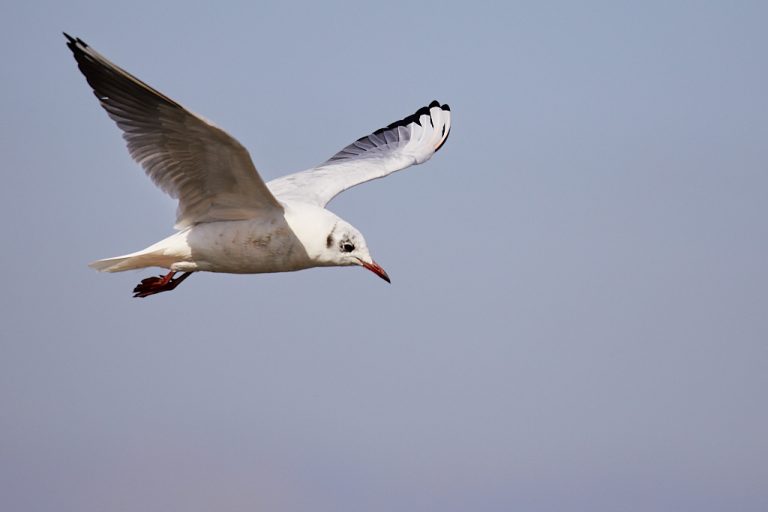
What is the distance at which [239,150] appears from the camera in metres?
8.32

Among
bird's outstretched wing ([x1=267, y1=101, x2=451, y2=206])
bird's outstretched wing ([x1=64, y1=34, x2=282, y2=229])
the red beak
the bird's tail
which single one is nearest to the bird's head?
the red beak

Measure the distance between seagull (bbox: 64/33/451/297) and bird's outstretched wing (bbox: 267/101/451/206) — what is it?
0.56 m

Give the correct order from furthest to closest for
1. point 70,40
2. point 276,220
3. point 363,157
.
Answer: point 363,157 < point 276,220 < point 70,40

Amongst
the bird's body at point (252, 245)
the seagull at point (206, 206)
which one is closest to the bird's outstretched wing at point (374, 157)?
the seagull at point (206, 206)

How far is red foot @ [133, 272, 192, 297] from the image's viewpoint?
9517mm

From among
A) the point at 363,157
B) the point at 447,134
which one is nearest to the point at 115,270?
the point at 363,157

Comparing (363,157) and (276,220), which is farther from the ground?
(363,157)

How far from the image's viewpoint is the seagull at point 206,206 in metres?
8.27

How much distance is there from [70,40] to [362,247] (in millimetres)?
2449

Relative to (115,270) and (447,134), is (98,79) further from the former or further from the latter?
(447,134)

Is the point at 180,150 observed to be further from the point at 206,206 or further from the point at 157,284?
the point at 157,284

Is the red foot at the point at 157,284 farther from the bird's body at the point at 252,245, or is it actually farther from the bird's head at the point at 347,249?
the bird's head at the point at 347,249

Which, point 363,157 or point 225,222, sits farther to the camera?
point 363,157

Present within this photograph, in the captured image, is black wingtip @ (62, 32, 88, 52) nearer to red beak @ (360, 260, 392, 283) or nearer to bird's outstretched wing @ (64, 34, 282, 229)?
bird's outstretched wing @ (64, 34, 282, 229)
